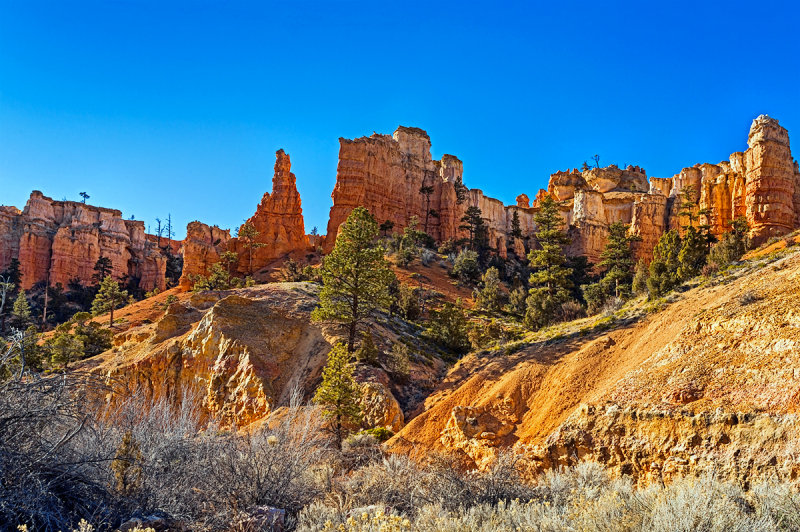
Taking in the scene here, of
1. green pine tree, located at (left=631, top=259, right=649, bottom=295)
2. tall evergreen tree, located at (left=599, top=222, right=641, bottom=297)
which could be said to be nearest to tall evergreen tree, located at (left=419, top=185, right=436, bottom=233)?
tall evergreen tree, located at (left=599, top=222, right=641, bottom=297)

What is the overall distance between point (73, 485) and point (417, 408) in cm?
1382

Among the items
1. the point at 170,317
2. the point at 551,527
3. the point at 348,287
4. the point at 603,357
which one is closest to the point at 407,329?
the point at 348,287

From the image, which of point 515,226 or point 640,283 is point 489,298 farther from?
point 515,226

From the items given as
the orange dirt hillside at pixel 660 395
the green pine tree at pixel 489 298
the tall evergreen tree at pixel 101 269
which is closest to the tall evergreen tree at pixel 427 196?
the green pine tree at pixel 489 298

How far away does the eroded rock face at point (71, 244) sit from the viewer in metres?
71.9

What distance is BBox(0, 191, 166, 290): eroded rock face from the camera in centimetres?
7188

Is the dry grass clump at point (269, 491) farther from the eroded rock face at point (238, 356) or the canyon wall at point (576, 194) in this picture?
the canyon wall at point (576, 194)

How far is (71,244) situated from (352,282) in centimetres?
6560

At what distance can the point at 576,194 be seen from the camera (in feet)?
242

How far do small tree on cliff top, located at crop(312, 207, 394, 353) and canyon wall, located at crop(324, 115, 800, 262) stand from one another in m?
34.5

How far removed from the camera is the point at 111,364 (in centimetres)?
2778

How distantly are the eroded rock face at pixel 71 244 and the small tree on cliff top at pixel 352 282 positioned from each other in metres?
58.1

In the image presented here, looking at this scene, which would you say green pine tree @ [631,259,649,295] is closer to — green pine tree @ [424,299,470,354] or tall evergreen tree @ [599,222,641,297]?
tall evergreen tree @ [599,222,641,297]

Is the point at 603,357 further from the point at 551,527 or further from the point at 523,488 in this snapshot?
the point at 551,527
